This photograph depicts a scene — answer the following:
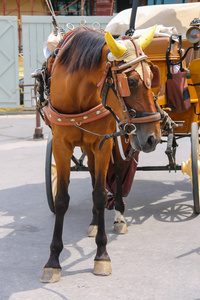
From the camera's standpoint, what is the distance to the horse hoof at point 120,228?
4676 mm

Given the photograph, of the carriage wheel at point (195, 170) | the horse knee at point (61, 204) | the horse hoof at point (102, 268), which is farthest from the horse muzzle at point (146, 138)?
the carriage wheel at point (195, 170)

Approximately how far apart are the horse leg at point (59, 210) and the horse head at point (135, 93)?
776 mm

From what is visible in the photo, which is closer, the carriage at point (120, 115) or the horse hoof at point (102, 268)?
the carriage at point (120, 115)

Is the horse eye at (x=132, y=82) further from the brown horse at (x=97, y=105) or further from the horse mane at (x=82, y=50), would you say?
the horse mane at (x=82, y=50)

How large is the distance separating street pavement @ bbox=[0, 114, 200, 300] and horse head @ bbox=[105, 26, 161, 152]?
113cm

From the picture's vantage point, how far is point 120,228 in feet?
15.4

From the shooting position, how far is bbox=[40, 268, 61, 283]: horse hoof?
3.58 m

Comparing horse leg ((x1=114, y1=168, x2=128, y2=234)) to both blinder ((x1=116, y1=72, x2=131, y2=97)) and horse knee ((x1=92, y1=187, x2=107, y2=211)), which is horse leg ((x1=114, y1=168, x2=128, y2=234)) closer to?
horse knee ((x1=92, y1=187, x2=107, y2=211))

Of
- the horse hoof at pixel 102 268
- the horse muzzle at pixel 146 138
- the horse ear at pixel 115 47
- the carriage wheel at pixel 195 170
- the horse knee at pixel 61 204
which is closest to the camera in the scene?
the horse ear at pixel 115 47

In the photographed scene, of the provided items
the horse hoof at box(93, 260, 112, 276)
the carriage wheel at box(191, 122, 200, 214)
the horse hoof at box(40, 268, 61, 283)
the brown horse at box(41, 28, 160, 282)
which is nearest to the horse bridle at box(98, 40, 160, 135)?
the brown horse at box(41, 28, 160, 282)

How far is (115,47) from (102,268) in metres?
1.75

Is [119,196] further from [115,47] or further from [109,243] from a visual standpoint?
[115,47]

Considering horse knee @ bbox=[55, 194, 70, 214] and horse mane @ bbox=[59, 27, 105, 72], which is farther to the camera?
horse knee @ bbox=[55, 194, 70, 214]

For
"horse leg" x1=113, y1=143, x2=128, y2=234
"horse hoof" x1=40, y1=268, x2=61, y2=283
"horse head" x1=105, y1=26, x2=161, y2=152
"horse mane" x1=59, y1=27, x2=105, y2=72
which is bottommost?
"horse hoof" x1=40, y1=268, x2=61, y2=283
